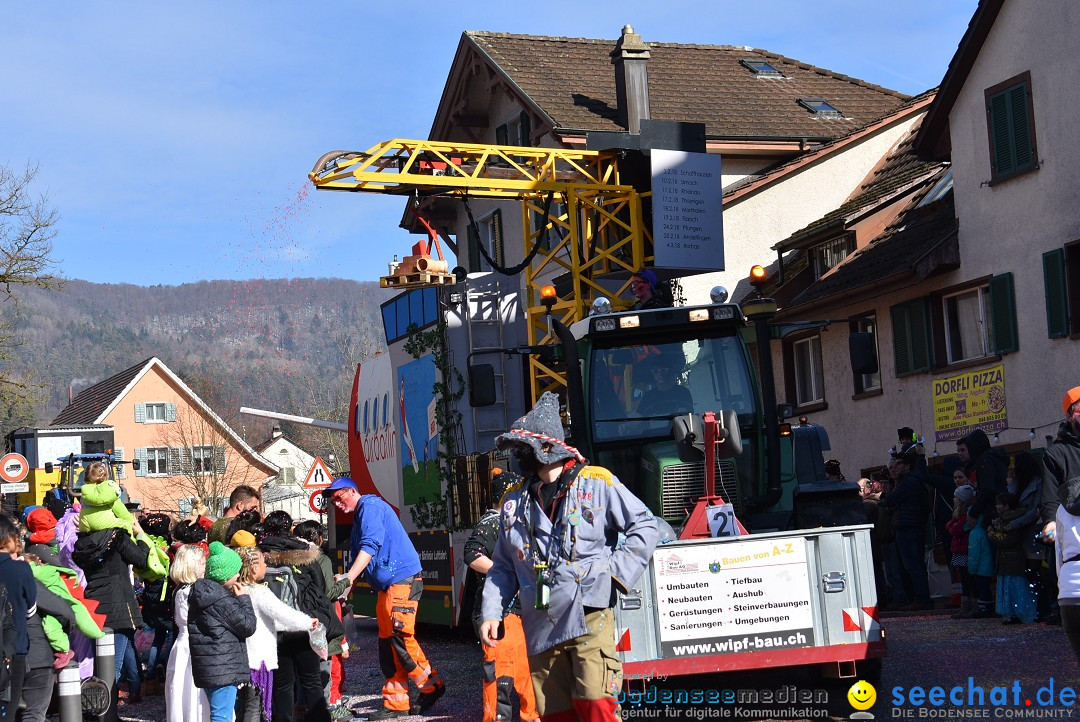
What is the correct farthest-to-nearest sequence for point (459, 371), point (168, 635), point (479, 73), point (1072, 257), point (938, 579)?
point (479, 73), point (938, 579), point (1072, 257), point (459, 371), point (168, 635)

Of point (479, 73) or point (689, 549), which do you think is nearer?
point (689, 549)

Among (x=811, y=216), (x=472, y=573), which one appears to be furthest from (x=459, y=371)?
(x=811, y=216)

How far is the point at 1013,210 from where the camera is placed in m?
20.8

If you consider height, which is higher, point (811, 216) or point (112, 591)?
point (811, 216)

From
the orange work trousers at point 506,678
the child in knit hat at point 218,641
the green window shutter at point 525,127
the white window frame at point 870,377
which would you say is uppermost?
the green window shutter at point 525,127

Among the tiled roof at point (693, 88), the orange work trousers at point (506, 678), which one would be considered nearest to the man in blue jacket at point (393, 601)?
the orange work trousers at point (506, 678)

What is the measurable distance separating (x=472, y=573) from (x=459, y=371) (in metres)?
2.47

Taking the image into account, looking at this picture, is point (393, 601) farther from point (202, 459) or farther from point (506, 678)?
point (202, 459)

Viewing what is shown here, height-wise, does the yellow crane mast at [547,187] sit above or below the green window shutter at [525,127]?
below

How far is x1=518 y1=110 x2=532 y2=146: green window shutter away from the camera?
31.5m

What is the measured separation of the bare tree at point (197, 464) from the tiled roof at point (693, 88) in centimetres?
3344

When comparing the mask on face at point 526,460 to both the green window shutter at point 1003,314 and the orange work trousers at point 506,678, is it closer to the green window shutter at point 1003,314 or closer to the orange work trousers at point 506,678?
the orange work trousers at point 506,678

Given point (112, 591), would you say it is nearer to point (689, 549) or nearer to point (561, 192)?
point (689, 549)

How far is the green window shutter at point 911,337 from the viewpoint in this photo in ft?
75.2
